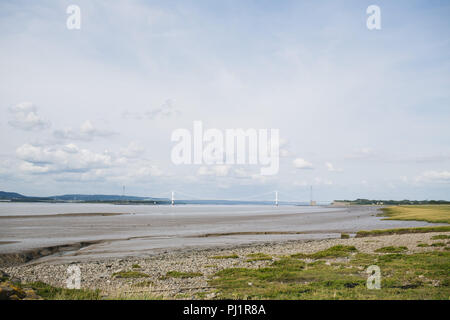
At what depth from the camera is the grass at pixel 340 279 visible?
1578 cm

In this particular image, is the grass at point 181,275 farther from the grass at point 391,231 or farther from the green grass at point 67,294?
the grass at point 391,231

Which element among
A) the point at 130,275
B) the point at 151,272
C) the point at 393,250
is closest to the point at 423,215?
the point at 393,250

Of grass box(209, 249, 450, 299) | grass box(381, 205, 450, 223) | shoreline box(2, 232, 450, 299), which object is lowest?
grass box(381, 205, 450, 223)

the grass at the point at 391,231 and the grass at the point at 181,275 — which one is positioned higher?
the grass at the point at 181,275

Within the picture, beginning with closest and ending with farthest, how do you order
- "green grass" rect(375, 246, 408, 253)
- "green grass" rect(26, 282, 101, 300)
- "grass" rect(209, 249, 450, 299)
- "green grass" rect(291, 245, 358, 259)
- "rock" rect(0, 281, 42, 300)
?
"rock" rect(0, 281, 42, 300), "green grass" rect(26, 282, 101, 300), "grass" rect(209, 249, 450, 299), "green grass" rect(291, 245, 358, 259), "green grass" rect(375, 246, 408, 253)

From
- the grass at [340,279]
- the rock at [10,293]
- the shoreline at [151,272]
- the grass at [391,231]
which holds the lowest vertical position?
the grass at [391,231]

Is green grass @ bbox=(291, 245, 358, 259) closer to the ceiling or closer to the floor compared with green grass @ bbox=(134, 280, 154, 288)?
closer to the floor

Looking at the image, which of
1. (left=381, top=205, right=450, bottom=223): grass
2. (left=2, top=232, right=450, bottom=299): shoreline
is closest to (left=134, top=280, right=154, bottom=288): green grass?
(left=2, top=232, right=450, bottom=299): shoreline

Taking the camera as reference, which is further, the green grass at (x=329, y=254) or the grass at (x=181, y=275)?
the green grass at (x=329, y=254)

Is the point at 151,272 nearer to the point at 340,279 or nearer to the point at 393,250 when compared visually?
the point at 340,279

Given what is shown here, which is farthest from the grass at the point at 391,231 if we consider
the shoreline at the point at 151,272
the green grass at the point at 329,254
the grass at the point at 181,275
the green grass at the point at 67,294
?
the green grass at the point at 67,294

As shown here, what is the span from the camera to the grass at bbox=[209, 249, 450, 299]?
15.8 meters

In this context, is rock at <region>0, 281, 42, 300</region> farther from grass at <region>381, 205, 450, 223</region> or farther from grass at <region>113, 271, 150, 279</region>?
grass at <region>381, 205, 450, 223</region>
